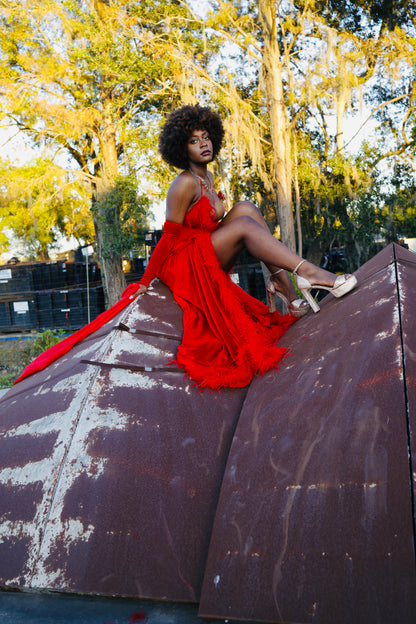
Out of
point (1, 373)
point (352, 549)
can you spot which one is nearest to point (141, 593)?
point (352, 549)

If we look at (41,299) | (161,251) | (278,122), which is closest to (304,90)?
(278,122)

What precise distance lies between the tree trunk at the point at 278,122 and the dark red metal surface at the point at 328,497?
9.03 m

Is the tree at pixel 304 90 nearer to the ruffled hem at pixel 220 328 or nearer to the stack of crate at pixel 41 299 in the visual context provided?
the stack of crate at pixel 41 299

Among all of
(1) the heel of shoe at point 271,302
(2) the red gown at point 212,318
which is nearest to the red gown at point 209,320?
(2) the red gown at point 212,318

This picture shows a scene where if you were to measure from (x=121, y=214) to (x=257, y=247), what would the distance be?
946 centimetres

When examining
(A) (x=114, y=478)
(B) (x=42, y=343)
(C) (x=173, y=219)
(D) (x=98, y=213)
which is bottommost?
(B) (x=42, y=343)

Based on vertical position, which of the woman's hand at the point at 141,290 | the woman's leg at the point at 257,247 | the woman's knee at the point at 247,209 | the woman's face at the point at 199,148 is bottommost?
the woman's hand at the point at 141,290

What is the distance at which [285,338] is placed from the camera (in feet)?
7.59

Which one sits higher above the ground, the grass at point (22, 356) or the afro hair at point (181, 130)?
the afro hair at point (181, 130)

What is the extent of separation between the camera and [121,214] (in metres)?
11.5

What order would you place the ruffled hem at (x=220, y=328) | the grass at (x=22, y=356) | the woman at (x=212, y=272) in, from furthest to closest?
the grass at (x=22, y=356), the woman at (x=212, y=272), the ruffled hem at (x=220, y=328)

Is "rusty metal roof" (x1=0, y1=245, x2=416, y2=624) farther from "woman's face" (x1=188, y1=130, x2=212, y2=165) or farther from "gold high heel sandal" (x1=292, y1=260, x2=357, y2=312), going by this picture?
"woman's face" (x1=188, y1=130, x2=212, y2=165)

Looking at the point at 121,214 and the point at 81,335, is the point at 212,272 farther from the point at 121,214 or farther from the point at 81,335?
the point at 121,214

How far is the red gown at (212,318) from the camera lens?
6.86 ft
